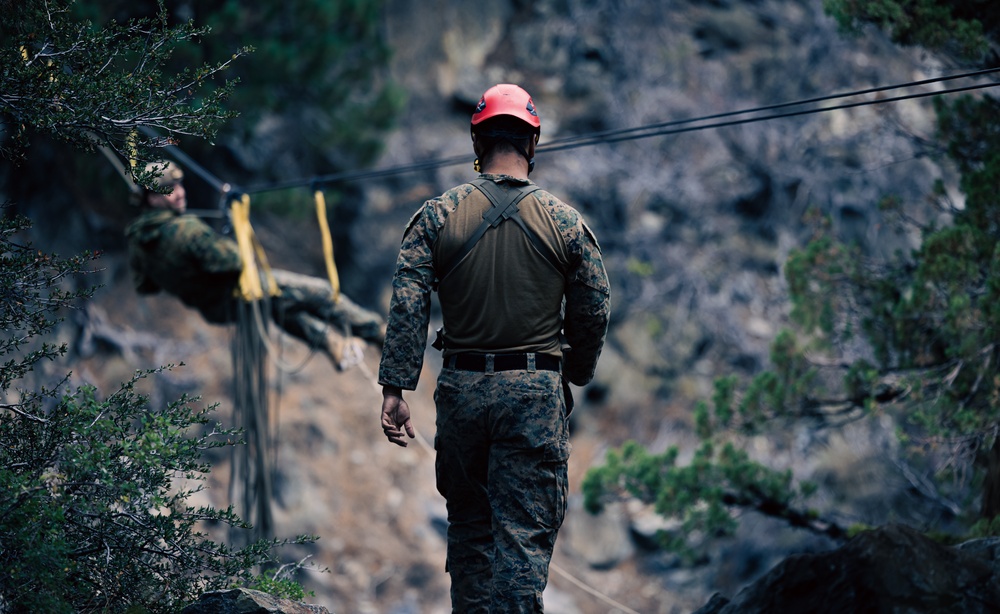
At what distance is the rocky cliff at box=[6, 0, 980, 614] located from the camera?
41.0ft

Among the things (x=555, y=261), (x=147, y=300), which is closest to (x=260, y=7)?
(x=147, y=300)

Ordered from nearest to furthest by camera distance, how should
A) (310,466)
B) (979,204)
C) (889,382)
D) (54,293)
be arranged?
(54,293)
(979,204)
(889,382)
(310,466)

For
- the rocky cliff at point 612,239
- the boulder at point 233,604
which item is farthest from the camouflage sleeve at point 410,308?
the rocky cliff at point 612,239

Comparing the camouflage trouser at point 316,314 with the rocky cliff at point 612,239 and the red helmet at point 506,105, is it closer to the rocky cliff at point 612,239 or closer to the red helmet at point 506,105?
the red helmet at point 506,105

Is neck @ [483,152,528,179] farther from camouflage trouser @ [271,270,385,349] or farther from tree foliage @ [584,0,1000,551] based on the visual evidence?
camouflage trouser @ [271,270,385,349]

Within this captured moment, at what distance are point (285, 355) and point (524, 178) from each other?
35.8ft


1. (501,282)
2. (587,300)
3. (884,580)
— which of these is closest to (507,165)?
(501,282)

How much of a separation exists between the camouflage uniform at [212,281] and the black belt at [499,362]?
3.19m

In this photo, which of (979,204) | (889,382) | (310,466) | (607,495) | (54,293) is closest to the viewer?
(54,293)

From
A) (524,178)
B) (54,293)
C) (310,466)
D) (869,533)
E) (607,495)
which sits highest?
(524,178)

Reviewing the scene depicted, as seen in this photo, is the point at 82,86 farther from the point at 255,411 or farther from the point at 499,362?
the point at 255,411

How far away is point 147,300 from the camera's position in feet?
44.5

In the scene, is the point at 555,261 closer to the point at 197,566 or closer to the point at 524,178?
the point at 524,178

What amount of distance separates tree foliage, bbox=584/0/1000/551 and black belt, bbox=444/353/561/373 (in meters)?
2.76
